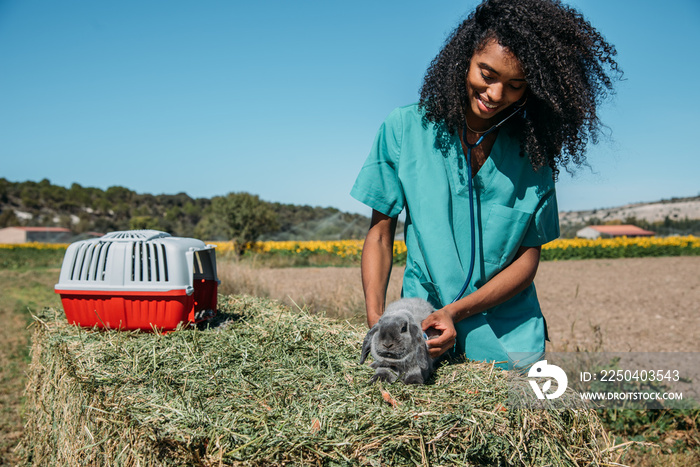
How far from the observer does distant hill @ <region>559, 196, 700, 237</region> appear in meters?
50.2

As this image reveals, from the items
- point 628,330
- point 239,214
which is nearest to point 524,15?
point 628,330

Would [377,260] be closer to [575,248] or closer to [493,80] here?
[493,80]

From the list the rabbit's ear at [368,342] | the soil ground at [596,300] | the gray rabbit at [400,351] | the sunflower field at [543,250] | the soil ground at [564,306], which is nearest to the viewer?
the gray rabbit at [400,351]

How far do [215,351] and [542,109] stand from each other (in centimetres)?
175

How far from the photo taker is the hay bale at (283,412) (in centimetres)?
124

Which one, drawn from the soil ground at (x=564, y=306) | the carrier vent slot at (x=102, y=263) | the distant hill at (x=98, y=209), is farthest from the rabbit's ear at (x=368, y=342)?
the distant hill at (x=98, y=209)

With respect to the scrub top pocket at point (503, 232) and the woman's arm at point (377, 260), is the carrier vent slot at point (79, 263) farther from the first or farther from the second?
the scrub top pocket at point (503, 232)

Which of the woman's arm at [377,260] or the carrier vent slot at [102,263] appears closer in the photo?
the woman's arm at [377,260]

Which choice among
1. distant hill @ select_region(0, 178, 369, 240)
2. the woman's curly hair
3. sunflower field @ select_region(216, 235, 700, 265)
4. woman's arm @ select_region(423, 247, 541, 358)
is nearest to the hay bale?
woman's arm @ select_region(423, 247, 541, 358)

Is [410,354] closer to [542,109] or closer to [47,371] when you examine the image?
[542,109]

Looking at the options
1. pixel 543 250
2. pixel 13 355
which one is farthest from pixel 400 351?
pixel 543 250

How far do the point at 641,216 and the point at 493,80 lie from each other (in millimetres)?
67836

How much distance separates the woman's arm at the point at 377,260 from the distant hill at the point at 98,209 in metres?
51.2

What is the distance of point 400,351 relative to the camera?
151 centimetres
